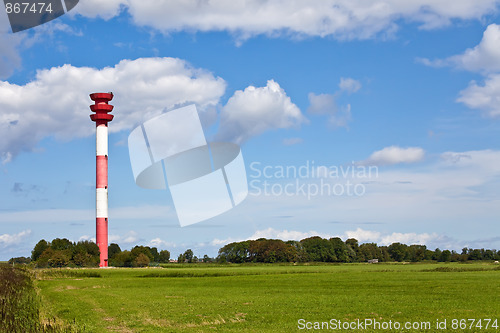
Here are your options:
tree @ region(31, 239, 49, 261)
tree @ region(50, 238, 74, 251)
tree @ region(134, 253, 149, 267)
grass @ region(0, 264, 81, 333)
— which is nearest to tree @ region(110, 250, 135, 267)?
tree @ region(134, 253, 149, 267)

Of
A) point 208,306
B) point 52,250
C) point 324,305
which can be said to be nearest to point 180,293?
point 208,306

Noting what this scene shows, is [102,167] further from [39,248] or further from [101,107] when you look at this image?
[39,248]

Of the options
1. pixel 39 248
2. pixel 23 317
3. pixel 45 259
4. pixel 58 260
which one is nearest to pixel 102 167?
pixel 58 260

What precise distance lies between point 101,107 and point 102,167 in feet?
49.0

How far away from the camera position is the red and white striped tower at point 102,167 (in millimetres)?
126188

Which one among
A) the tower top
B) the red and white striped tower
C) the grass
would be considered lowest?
Answer: the grass

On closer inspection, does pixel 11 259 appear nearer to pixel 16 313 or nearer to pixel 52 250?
pixel 52 250

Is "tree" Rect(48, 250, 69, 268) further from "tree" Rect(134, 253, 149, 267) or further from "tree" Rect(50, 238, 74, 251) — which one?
"tree" Rect(134, 253, 149, 267)

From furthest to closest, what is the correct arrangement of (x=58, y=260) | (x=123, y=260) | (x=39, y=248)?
(x=39, y=248)
(x=123, y=260)
(x=58, y=260)

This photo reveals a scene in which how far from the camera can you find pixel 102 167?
127062 mm

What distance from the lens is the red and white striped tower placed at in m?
126

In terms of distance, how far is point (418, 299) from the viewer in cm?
4834

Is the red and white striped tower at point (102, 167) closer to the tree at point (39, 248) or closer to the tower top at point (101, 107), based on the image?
the tower top at point (101, 107)

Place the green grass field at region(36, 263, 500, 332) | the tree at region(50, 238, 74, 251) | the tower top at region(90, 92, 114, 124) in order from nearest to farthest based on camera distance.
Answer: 1. the green grass field at region(36, 263, 500, 332)
2. the tower top at region(90, 92, 114, 124)
3. the tree at region(50, 238, 74, 251)
